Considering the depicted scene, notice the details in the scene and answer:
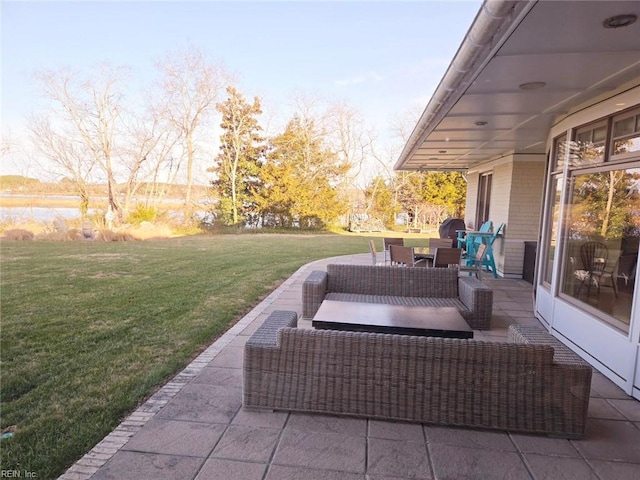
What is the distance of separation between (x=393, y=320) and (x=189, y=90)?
2096 cm

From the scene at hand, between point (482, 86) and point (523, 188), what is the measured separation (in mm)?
4816

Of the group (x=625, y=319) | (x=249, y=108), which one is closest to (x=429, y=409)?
(x=625, y=319)

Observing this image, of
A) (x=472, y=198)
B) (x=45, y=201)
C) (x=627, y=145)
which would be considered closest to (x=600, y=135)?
(x=627, y=145)

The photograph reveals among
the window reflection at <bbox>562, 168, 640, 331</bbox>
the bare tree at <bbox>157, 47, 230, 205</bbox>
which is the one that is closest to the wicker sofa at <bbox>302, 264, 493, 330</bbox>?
the window reflection at <bbox>562, 168, 640, 331</bbox>

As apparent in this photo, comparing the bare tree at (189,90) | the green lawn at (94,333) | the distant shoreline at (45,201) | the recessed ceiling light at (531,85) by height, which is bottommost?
the green lawn at (94,333)

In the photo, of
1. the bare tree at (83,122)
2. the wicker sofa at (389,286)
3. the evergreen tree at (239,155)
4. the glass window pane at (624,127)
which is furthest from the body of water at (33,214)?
the glass window pane at (624,127)

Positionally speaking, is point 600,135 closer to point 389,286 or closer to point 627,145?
point 627,145

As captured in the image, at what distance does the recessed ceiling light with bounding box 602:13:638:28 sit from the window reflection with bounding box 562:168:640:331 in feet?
5.42

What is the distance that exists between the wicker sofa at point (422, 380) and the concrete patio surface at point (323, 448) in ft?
0.30

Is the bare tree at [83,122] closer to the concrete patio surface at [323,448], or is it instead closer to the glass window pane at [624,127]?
the concrete patio surface at [323,448]

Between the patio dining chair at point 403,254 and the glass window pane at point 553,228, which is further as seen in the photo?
the patio dining chair at point 403,254

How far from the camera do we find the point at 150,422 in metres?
2.26

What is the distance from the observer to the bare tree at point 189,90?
65.9 feet

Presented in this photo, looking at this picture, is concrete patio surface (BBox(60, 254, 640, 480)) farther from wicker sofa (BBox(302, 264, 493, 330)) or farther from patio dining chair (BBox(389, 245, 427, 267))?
patio dining chair (BBox(389, 245, 427, 267))
